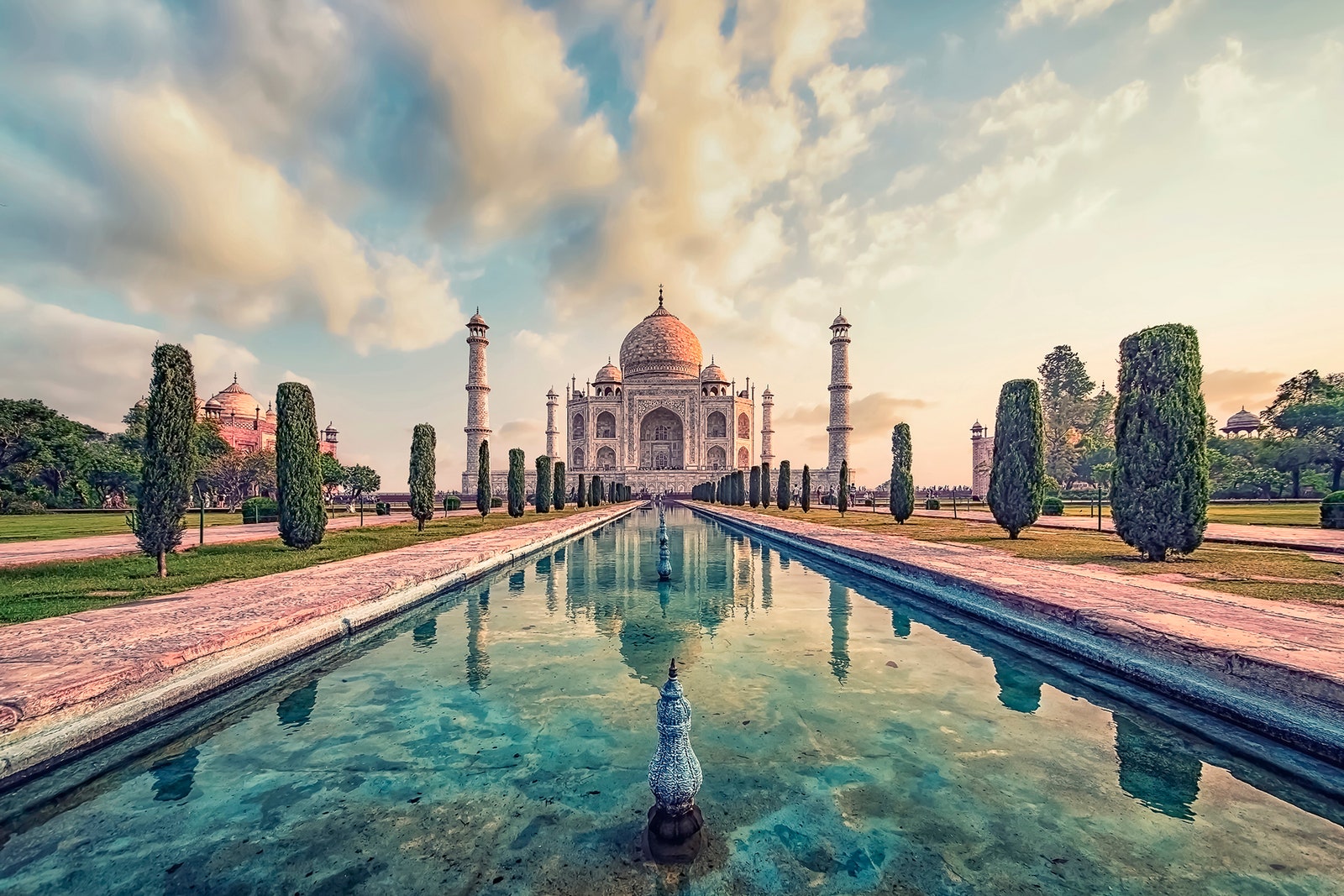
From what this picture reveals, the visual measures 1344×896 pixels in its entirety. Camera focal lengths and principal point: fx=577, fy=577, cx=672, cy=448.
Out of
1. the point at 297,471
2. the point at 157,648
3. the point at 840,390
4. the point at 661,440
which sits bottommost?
the point at 157,648

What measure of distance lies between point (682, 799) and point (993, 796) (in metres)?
1.45

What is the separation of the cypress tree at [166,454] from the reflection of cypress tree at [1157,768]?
9.99m

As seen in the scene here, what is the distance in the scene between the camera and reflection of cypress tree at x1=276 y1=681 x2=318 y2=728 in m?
3.41

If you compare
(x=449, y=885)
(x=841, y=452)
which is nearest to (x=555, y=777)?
(x=449, y=885)

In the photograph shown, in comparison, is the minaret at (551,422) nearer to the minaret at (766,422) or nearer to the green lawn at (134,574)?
the minaret at (766,422)

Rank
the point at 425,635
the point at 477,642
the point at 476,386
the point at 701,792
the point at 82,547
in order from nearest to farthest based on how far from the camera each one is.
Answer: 1. the point at 701,792
2. the point at 477,642
3. the point at 425,635
4. the point at 82,547
5. the point at 476,386

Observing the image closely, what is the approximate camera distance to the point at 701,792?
2.60 metres

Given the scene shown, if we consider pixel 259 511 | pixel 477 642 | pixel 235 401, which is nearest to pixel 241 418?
pixel 235 401

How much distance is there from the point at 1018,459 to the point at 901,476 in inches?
247

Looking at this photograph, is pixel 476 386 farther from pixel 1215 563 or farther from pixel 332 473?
pixel 1215 563

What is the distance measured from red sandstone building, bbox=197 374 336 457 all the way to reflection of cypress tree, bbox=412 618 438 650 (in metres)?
45.7

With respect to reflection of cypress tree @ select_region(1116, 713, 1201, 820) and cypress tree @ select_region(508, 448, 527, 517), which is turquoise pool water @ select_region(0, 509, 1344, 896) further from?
cypress tree @ select_region(508, 448, 527, 517)

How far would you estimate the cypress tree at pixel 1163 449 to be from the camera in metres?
8.23

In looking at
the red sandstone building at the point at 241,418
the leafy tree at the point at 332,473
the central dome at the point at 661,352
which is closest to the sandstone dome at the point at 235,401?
the red sandstone building at the point at 241,418
